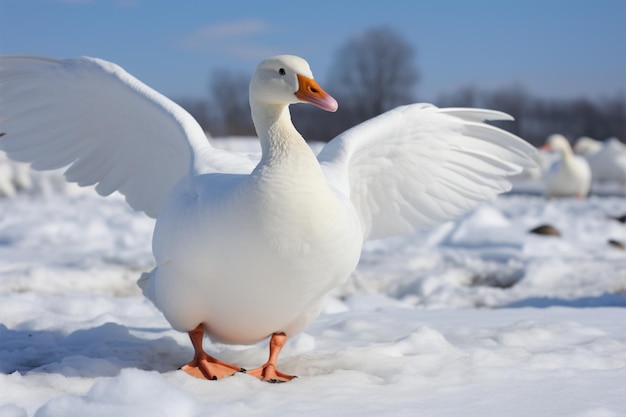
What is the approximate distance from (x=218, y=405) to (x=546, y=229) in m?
6.93

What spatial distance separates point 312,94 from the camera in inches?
119

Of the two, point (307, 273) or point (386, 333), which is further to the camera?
point (386, 333)

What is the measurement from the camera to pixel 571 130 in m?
68.4

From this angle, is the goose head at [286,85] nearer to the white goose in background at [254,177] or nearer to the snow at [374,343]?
the white goose in background at [254,177]

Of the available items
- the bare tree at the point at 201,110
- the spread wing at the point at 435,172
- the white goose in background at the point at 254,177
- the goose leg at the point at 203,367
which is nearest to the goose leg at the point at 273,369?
the white goose in background at the point at 254,177

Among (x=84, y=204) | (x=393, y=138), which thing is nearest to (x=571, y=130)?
(x=84, y=204)

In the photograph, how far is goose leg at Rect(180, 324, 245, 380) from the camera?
3.15 metres

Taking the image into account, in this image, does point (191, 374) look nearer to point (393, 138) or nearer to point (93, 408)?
point (93, 408)

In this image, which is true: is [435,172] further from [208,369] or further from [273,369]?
[208,369]

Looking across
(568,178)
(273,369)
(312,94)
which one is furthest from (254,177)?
(568,178)

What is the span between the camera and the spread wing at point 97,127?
370cm

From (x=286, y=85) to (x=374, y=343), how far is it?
137cm

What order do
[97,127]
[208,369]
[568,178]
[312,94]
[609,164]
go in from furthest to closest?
[609,164] < [568,178] < [97,127] < [208,369] < [312,94]

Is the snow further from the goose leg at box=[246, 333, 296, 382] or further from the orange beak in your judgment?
the orange beak
